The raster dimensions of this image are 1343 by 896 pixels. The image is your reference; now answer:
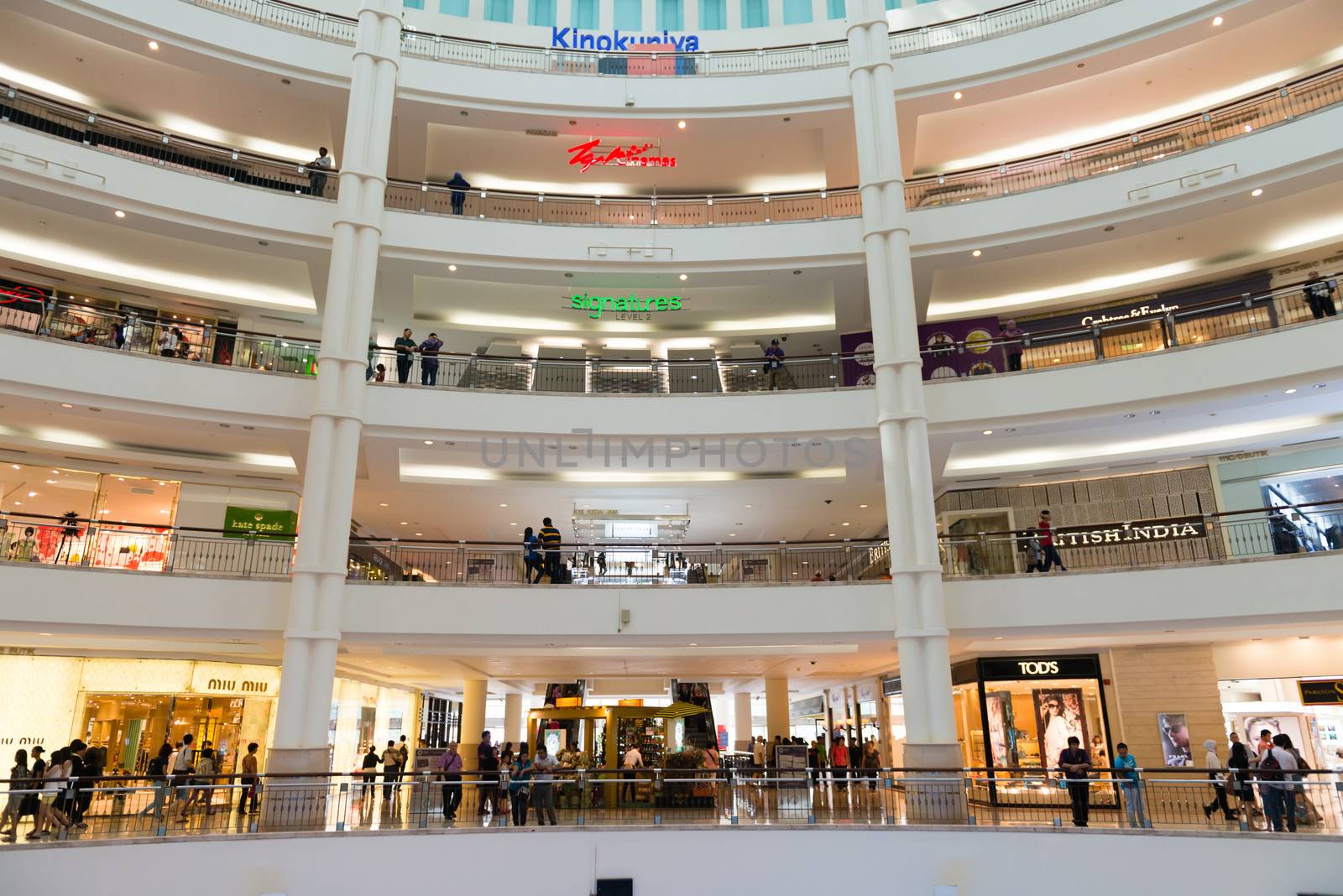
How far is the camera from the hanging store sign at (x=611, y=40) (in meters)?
22.7

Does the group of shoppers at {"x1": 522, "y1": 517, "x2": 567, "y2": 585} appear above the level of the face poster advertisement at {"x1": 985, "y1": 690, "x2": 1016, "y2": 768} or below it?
above

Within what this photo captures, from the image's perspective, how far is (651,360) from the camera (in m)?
18.6

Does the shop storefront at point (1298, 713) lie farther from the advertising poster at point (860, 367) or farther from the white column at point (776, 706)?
the white column at point (776, 706)

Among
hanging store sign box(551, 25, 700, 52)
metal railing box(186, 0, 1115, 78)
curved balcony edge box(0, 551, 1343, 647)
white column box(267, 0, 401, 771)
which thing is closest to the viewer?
curved balcony edge box(0, 551, 1343, 647)

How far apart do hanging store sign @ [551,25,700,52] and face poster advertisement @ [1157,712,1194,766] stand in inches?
743

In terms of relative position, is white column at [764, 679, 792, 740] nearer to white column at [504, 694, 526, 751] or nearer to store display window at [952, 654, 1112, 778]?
store display window at [952, 654, 1112, 778]

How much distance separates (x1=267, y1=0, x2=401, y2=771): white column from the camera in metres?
15.1

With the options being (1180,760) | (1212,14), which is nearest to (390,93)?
(1212,14)

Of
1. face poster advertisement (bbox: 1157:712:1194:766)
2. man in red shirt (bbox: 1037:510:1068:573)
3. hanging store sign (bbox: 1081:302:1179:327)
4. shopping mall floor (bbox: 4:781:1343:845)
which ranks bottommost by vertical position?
shopping mall floor (bbox: 4:781:1343:845)

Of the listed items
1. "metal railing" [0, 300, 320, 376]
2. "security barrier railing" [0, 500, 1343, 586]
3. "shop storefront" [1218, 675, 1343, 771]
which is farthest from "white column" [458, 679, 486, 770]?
"shop storefront" [1218, 675, 1343, 771]

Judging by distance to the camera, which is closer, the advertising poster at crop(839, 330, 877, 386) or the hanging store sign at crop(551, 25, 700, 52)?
the advertising poster at crop(839, 330, 877, 386)

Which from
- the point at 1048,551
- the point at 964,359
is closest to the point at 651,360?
the point at 964,359

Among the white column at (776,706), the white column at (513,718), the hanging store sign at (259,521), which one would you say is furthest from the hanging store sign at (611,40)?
the white column at (513,718)
